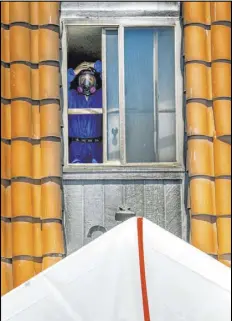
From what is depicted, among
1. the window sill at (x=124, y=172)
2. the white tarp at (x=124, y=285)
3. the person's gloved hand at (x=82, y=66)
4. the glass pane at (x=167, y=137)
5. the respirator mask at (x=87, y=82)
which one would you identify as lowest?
the white tarp at (x=124, y=285)

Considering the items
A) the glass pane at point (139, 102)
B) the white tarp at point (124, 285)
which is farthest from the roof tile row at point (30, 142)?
the white tarp at point (124, 285)

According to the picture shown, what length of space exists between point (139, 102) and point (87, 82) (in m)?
0.51

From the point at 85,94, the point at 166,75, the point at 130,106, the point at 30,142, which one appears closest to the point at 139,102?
the point at 130,106

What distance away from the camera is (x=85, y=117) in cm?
557

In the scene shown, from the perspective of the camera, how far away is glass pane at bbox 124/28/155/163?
5559 mm

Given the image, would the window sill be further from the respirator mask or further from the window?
the respirator mask

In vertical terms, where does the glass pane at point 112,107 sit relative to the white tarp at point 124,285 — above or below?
above

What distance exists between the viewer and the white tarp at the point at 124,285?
257 cm

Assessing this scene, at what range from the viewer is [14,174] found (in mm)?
5121

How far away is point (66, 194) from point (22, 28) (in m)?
1.49

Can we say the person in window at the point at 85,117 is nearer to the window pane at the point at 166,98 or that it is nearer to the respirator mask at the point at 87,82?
the respirator mask at the point at 87,82

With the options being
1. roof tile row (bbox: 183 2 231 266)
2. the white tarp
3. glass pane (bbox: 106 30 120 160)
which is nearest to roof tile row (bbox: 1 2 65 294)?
glass pane (bbox: 106 30 120 160)

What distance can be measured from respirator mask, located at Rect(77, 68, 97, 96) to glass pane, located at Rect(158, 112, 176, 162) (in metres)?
0.67

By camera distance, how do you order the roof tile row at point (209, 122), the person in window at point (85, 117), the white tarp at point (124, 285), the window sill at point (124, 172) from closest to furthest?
the white tarp at point (124, 285), the roof tile row at point (209, 122), the window sill at point (124, 172), the person in window at point (85, 117)
